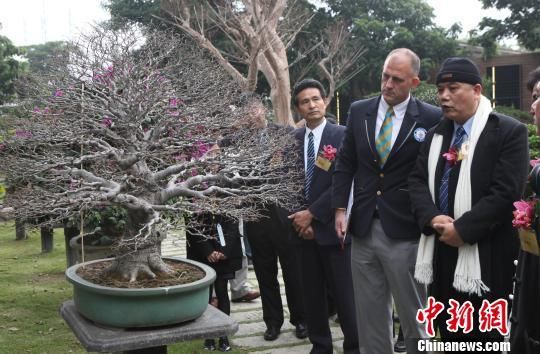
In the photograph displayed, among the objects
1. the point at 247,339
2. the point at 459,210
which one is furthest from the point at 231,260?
the point at 459,210

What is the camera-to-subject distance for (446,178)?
2.58 m

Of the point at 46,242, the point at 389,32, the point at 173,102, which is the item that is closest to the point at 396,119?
the point at 173,102

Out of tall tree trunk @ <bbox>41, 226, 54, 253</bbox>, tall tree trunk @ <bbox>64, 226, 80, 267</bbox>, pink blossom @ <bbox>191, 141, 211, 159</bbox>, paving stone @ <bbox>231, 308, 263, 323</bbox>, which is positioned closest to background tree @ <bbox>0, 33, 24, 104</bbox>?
tall tree trunk @ <bbox>41, 226, 54, 253</bbox>

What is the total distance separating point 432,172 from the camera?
2.62 m

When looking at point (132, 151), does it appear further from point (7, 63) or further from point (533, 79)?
point (7, 63)

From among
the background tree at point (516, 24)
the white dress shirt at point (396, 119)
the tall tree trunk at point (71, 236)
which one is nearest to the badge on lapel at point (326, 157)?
the white dress shirt at point (396, 119)

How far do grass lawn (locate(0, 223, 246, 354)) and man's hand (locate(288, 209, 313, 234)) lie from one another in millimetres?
954

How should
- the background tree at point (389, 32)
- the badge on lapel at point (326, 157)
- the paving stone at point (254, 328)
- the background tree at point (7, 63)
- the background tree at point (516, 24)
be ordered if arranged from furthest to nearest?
the background tree at point (389, 32)
the background tree at point (516, 24)
the background tree at point (7, 63)
the paving stone at point (254, 328)
the badge on lapel at point (326, 157)

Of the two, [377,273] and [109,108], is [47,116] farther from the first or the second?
[377,273]

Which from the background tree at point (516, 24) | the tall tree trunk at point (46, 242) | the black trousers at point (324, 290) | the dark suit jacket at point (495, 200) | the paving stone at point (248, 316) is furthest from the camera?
the background tree at point (516, 24)

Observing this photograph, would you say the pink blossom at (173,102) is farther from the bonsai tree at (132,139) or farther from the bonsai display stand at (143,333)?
the bonsai display stand at (143,333)

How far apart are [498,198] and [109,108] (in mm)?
1665

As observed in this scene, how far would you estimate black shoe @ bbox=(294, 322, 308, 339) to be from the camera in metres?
4.10

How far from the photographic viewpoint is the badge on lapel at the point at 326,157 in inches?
138
